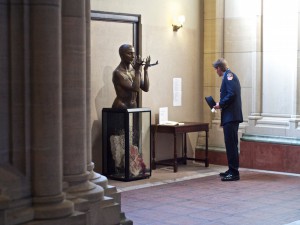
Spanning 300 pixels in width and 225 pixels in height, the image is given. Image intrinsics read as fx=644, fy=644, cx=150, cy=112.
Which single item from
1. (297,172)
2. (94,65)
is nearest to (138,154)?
(94,65)

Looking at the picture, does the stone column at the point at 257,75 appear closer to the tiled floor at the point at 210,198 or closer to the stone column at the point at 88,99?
the tiled floor at the point at 210,198

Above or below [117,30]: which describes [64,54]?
below

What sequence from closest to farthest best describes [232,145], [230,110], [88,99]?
[88,99]
[230,110]
[232,145]

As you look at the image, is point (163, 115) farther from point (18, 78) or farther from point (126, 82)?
point (18, 78)

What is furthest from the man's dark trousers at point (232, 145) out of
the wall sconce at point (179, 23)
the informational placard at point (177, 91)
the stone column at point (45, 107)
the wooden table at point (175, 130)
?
the stone column at point (45, 107)

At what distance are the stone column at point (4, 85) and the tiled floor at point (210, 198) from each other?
246 cm

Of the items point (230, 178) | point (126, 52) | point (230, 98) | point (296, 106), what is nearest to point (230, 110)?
point (230, 98)

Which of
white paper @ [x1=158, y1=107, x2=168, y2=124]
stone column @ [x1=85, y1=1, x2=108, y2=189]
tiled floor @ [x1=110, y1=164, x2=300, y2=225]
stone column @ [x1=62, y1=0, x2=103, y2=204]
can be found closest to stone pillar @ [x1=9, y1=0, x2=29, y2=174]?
stone column @ [x1=62, y1=0, x2=103, y2=204]

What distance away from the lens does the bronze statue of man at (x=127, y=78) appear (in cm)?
936

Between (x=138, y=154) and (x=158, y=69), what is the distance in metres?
1.83

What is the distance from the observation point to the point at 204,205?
7754 millimetres

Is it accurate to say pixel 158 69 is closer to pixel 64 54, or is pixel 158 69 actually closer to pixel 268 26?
pixel 268 26

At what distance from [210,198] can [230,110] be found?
178 cm

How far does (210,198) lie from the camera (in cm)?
823
